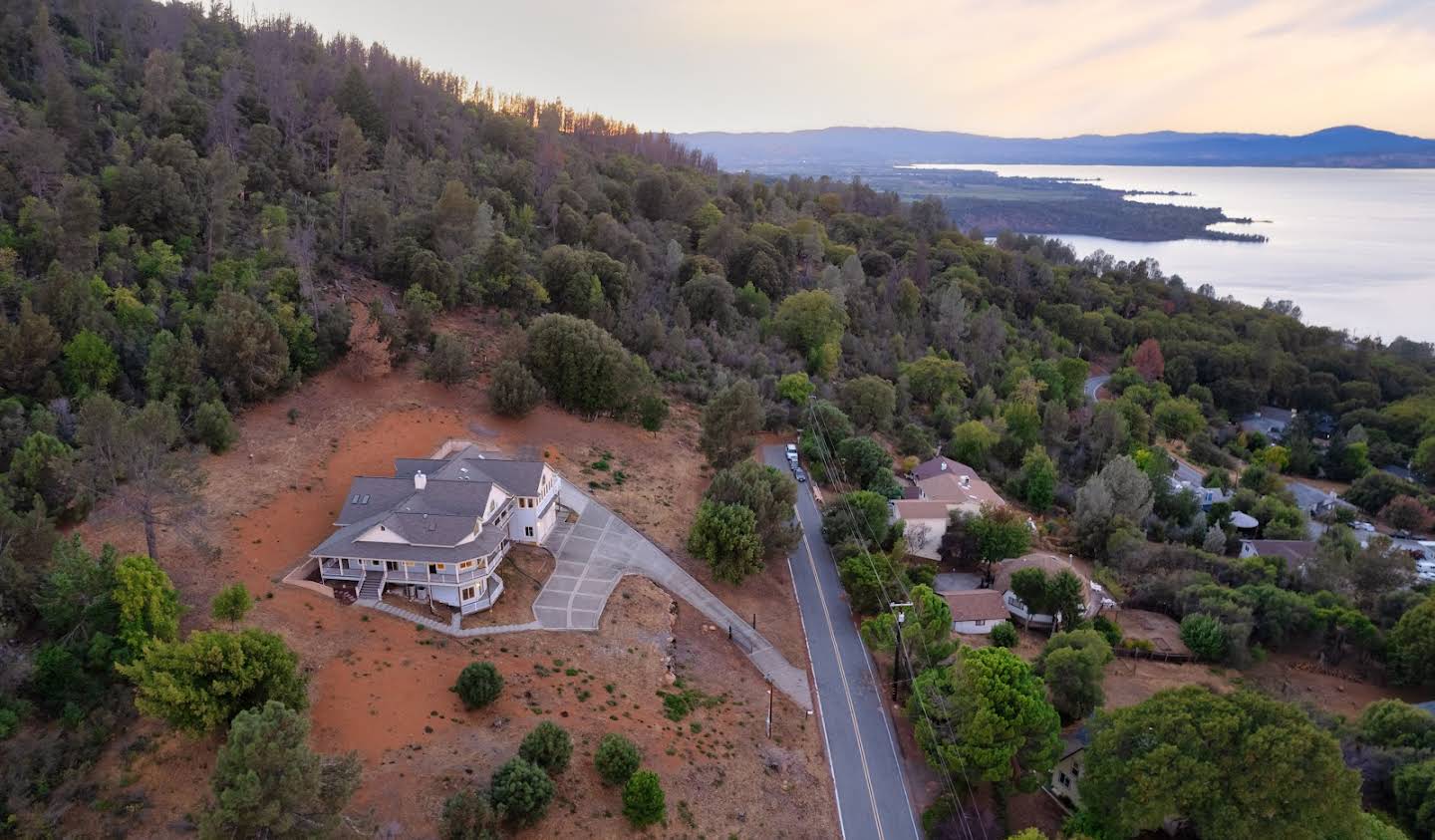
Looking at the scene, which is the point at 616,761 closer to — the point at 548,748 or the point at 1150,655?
the point at 548,748

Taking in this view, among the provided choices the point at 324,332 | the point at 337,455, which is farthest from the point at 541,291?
the point at 337,455

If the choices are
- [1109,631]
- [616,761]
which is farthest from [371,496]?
[1109,631]

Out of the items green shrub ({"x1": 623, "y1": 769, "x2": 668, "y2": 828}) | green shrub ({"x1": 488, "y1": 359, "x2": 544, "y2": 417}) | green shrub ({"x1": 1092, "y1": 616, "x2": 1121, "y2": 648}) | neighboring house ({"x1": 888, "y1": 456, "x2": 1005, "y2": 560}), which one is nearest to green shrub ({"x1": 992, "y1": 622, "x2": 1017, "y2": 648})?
green shrub ({"x1": 1092, "y1": 616, "x2": 1121, "y2": 648})

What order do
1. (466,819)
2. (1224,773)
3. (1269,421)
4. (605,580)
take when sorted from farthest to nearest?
(1269,421)
(605,580)
(1224,773)
(466,819)

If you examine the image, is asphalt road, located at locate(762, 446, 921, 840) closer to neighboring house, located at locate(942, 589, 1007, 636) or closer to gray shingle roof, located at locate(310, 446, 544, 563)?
neighboring house, located at locate(942, 589, 1007, 636)

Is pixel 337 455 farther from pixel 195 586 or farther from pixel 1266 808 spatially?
pixel 1266 808
